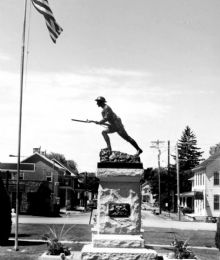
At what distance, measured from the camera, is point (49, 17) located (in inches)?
675

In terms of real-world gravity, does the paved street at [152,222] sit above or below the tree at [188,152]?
below

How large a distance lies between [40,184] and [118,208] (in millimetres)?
49821

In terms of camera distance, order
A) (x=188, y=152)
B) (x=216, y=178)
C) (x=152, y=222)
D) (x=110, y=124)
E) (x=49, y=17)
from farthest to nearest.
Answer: (x=188, y=152) < (x=216, y=178) < (x=152, y=222) < (x=49, y=17) < (x=110, y=124)

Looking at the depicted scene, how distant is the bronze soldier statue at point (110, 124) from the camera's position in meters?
13.7

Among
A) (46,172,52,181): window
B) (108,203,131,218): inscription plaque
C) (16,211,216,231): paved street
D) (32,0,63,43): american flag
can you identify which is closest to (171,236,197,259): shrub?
(108,203,131,218): inscription plaque

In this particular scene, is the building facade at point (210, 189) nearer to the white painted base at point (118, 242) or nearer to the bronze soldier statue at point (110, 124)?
the bronze soldier statue at point (110, 124)

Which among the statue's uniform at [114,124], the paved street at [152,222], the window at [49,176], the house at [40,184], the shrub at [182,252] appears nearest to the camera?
the statue's uniform at [114,124]

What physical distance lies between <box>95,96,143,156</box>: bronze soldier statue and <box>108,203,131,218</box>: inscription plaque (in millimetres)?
1541

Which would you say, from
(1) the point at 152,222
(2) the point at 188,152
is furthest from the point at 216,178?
(2) the point at 188,152

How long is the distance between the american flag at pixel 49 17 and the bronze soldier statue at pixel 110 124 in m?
4.55

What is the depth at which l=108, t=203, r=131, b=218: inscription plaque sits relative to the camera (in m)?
13.2

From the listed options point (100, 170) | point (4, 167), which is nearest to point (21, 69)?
point (100, 170)

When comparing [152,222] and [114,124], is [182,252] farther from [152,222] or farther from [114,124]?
[152,222]

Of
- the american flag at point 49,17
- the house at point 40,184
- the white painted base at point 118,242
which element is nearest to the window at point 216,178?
the house at point 40,184
